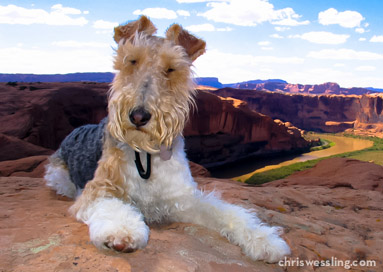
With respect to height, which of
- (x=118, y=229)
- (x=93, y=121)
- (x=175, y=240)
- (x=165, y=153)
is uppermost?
(x=165, y=153)

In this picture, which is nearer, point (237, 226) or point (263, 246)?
point (263, 246)

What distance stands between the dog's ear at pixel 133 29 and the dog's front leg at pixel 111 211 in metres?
1.31

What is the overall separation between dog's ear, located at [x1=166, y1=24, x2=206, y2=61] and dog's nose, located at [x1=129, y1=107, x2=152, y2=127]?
1.19 m

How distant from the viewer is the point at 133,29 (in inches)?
131

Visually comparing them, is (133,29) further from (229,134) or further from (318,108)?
(318,108)

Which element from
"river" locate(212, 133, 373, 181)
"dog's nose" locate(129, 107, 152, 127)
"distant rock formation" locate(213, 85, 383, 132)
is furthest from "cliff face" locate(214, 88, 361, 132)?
"dog's nose" locate(129, 107, 152, 127)

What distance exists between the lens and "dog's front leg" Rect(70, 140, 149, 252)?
236cm

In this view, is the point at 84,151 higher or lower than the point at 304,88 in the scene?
lower

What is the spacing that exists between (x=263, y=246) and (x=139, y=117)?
179 centimetres

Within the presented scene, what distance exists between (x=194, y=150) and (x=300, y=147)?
2615cm

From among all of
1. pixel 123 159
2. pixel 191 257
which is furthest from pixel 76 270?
pixel 123 159

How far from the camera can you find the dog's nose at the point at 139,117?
8.20 feet

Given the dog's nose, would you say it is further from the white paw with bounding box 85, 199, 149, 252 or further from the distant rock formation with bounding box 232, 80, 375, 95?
the distant rock formation with bounding box 232, 80, 375, 95

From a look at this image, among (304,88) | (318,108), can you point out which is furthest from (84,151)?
(304,88)
